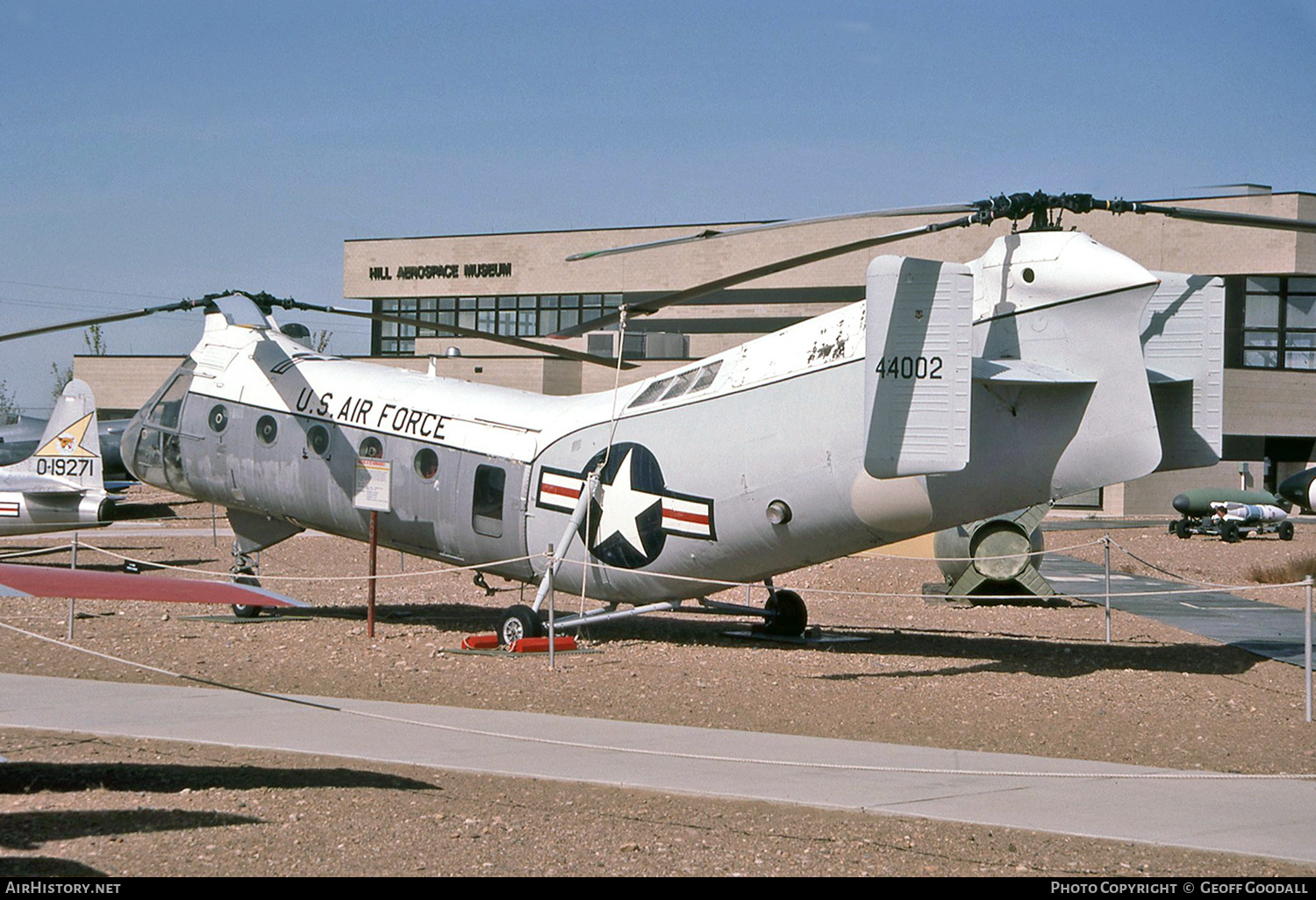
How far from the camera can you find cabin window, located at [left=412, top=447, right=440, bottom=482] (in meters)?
15.8

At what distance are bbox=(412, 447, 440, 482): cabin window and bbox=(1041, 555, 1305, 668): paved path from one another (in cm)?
797

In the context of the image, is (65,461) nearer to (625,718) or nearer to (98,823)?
(625,718)

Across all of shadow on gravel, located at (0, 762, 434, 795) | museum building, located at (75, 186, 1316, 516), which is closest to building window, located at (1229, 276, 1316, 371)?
museum building, located at (75, 186, 1316, 516)

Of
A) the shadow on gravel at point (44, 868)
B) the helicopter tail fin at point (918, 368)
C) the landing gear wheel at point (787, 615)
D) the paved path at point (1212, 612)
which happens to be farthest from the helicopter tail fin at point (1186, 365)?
the shadow on gravel at point (44, 868)

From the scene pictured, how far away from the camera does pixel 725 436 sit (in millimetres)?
13703

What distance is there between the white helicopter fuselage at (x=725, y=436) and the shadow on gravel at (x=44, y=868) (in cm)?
740

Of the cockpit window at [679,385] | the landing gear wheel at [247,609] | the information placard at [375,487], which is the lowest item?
the landing gear wheel at [247,609]

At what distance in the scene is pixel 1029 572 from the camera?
753 inches

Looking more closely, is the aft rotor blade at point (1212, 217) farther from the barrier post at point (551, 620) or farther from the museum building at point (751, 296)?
the museum building at point (751, 296)

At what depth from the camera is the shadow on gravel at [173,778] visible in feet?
26.9

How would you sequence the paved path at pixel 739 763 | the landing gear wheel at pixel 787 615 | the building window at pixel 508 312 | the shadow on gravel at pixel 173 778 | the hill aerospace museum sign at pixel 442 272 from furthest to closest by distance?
the hill aerospace museum sign at pixel 442 272 → the building window at pixel 508 312 → the landing gear wheel at pixel 787 615 → the shadow on gravel at pixel 173 778 → the paved path at pixel 739 763

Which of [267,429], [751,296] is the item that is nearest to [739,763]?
[267,429]

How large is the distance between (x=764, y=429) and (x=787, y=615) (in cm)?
332
